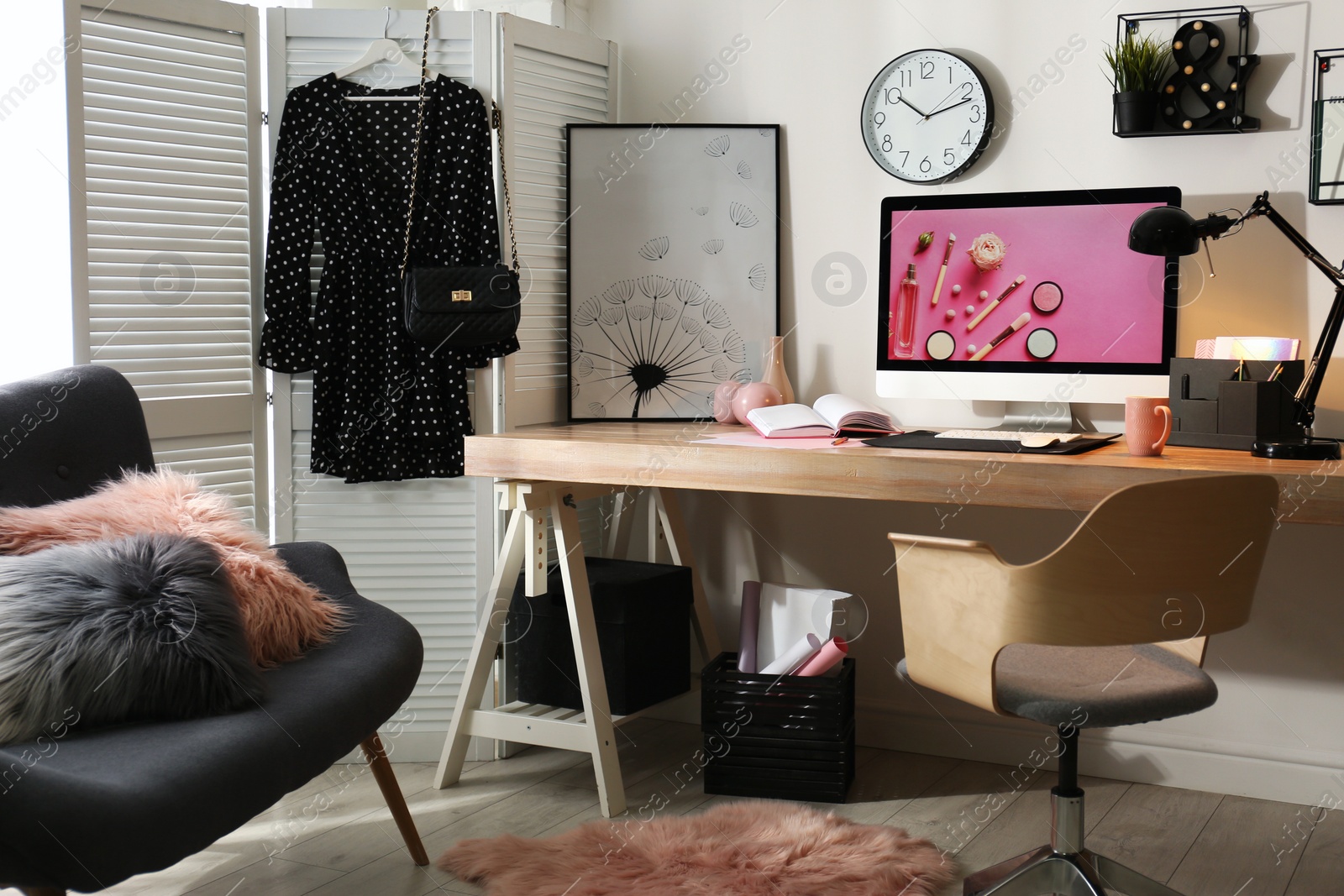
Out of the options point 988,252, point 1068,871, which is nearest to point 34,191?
point 988,252

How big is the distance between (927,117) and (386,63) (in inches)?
51.2

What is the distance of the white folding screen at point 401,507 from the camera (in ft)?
8.73

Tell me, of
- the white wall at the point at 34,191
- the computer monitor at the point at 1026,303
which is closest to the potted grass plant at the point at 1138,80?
the computer monitor at the point at 1026,303

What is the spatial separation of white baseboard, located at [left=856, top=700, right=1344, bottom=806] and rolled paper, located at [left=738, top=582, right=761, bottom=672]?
0.40 meters

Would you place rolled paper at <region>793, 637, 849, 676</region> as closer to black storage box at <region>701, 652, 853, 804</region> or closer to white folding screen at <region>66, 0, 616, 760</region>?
black storage box at <region>701, 652, 853, 804</region>

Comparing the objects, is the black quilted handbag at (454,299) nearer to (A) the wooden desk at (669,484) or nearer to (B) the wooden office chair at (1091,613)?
(A) the wooden desk at (669,484)

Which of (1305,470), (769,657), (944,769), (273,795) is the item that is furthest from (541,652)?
(1305,470)

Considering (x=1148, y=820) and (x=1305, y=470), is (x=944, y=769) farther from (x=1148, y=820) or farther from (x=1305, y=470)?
(x=1305, y=470)

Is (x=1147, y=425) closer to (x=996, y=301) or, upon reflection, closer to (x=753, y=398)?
(x=996, y=301)

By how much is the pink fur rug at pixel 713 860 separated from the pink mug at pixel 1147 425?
2.89 ft

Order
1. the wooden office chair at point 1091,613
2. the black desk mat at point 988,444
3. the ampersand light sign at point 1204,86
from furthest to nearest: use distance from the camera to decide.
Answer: the ampersand light sign at point 1204,86 → the black desk mat at point 988,444 → the wooden office chair at point 1091,613

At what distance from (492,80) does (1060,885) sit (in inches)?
83.8

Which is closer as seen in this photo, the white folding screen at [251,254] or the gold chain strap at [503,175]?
the white folding screen at [251,254]

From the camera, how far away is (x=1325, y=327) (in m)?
2.22
